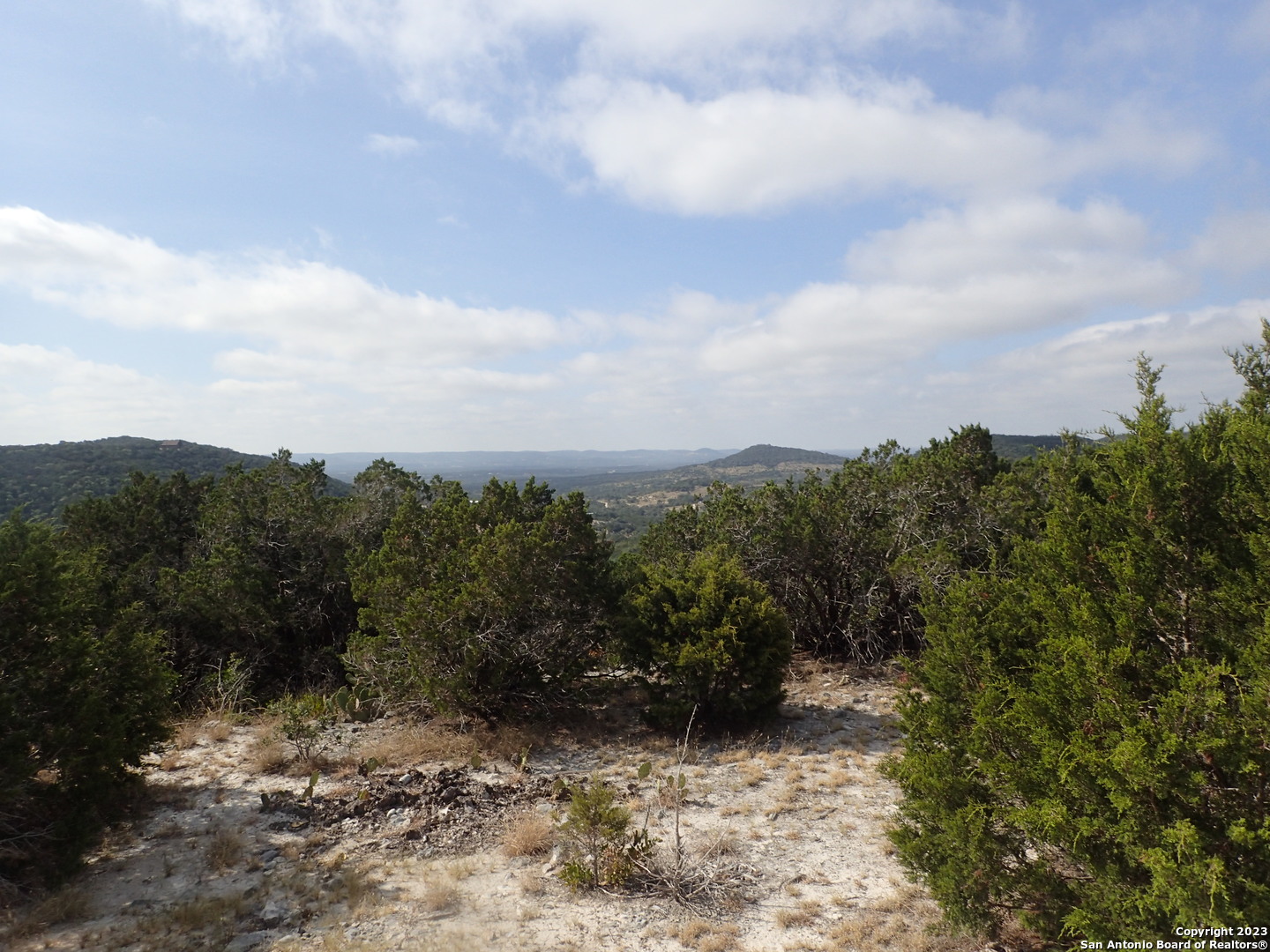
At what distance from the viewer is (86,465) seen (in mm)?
64312

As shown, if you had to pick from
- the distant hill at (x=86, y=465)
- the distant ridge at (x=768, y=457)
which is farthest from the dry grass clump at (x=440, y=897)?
the distant ridge at (x=768, y=457)

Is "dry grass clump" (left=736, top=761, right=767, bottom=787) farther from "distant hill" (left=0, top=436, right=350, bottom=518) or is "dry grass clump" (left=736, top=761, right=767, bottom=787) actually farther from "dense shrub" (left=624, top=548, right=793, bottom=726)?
"distant hill" (left=0, top=436, right=350, bottom=518)

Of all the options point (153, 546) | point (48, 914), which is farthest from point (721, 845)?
point (153, 546)

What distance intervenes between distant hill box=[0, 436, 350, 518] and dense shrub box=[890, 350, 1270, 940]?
43948mm

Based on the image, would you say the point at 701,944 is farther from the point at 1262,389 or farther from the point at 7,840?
the point at 1262,389

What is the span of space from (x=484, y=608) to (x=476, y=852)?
12.8ft

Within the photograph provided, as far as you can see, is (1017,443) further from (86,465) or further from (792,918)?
(86,465)

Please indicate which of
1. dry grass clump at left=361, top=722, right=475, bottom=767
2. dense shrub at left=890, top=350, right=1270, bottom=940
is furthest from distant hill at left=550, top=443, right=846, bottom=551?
dense shrub at left=890, top=350, right=1270, bottom=940

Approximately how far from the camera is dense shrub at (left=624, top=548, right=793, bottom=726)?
10188mm

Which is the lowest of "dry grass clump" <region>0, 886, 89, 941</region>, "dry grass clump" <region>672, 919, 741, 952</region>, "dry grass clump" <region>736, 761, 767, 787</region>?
"dry grass clump" <region>736, 761, 767, 787</region>

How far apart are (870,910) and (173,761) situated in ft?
31.1

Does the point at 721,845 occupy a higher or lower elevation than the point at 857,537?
lower

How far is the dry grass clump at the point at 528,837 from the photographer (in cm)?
672

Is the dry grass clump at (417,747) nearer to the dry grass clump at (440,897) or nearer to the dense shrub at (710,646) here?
the dense shrub at (710,646)
